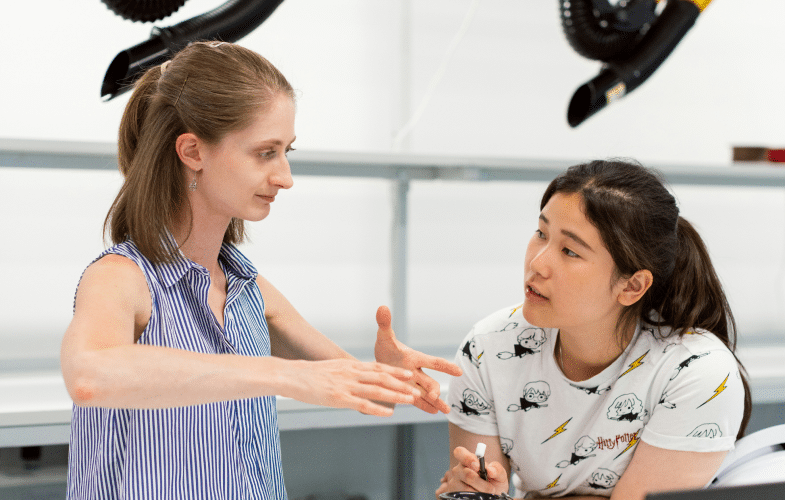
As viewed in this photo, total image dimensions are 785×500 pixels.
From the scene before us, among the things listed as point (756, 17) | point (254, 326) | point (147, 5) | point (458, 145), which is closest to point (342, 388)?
point (254, 326)

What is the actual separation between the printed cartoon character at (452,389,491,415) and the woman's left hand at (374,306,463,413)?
182 mm

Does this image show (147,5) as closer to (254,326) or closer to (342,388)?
(254,326)

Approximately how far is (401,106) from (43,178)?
974 mm

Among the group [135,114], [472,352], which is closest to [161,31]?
[135,114]

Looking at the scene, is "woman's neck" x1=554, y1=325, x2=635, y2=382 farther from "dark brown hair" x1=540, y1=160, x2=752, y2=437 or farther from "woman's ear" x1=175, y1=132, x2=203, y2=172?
"woman's ear" x1=175, y1=132, x2=203, y2=172

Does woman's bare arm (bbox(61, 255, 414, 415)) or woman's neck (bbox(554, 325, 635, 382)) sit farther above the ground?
woman's bare arm (bbox(61, 255, 414, 415))

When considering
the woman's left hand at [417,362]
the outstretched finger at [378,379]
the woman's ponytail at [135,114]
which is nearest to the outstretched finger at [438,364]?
the woman's left hand at [417,362]

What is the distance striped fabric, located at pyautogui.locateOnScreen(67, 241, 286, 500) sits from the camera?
0.86m

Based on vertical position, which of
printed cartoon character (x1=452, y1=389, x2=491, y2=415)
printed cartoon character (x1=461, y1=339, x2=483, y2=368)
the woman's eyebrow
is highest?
the woman's eyebrow

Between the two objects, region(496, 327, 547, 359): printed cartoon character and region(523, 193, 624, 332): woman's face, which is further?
region(496, 327, 547, 359): printed cartoon character

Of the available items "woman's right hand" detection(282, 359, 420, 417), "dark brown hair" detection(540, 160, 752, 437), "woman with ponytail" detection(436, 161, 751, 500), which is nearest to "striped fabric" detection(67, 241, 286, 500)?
"woman's right hand" detection(282, 359, 420, 417)

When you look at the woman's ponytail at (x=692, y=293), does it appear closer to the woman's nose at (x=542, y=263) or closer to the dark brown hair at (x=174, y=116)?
the woman's nose at (x=542, y=263)

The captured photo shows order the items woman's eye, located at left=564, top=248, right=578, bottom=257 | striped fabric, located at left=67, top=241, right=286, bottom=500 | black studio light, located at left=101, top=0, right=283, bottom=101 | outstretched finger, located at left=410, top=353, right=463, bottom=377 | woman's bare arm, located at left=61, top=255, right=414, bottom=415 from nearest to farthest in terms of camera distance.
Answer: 1. woman's bare arm, located at left=61, top=255, right=414, bottom=415
2. striped fabric, located at left=67, top=241, right=286, bottom=500
3. outstretched finger, located at left=410, top=353, right=463, bottom=377
4. woman's eye, located at left=564, top=248, right=578, bottom=257
5. black studio light, located at left=101, top=0, right=283, bottom=101

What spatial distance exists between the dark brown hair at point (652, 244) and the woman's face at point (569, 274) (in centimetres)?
2
